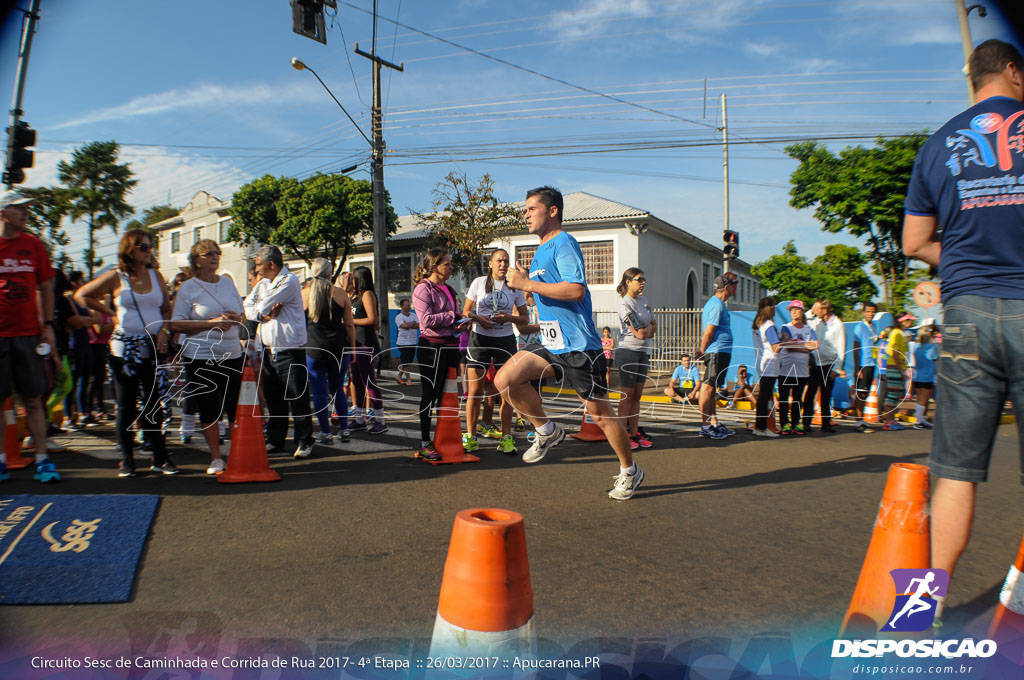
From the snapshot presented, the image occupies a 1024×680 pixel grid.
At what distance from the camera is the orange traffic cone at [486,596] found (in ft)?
6.22

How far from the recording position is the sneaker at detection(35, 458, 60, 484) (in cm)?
476

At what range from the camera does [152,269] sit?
5.37 metres

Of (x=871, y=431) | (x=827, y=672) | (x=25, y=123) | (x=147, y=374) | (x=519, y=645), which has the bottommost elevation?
(x=871, y=431)

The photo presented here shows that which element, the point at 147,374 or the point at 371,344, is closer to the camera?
the point at 147,374

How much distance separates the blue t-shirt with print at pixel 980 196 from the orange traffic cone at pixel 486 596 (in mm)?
2032

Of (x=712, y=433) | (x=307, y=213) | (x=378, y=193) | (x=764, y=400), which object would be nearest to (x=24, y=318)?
(x=712, y=433)

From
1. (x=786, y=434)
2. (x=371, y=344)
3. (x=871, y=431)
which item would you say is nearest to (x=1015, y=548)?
(x=786, y=434)

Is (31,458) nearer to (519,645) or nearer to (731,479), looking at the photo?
(519,645)

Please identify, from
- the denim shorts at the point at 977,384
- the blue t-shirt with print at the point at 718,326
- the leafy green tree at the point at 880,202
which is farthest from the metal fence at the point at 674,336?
the denim shorts at the point at 977,384

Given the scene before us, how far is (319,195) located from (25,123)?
25793 millimetres

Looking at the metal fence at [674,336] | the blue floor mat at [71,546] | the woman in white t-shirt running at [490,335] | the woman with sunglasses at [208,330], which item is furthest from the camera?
the metal fence at [674,336]

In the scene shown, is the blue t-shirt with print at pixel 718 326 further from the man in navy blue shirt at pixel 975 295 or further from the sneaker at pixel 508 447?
the man in navy blue shirt at pixel 975 295

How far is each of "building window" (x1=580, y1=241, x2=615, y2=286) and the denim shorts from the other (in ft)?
83.9

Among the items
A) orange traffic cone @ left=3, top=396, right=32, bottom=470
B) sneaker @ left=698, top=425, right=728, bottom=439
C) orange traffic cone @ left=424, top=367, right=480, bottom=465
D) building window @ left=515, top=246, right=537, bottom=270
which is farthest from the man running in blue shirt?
building window @ left=515, top=246, right=537, bottom=270
